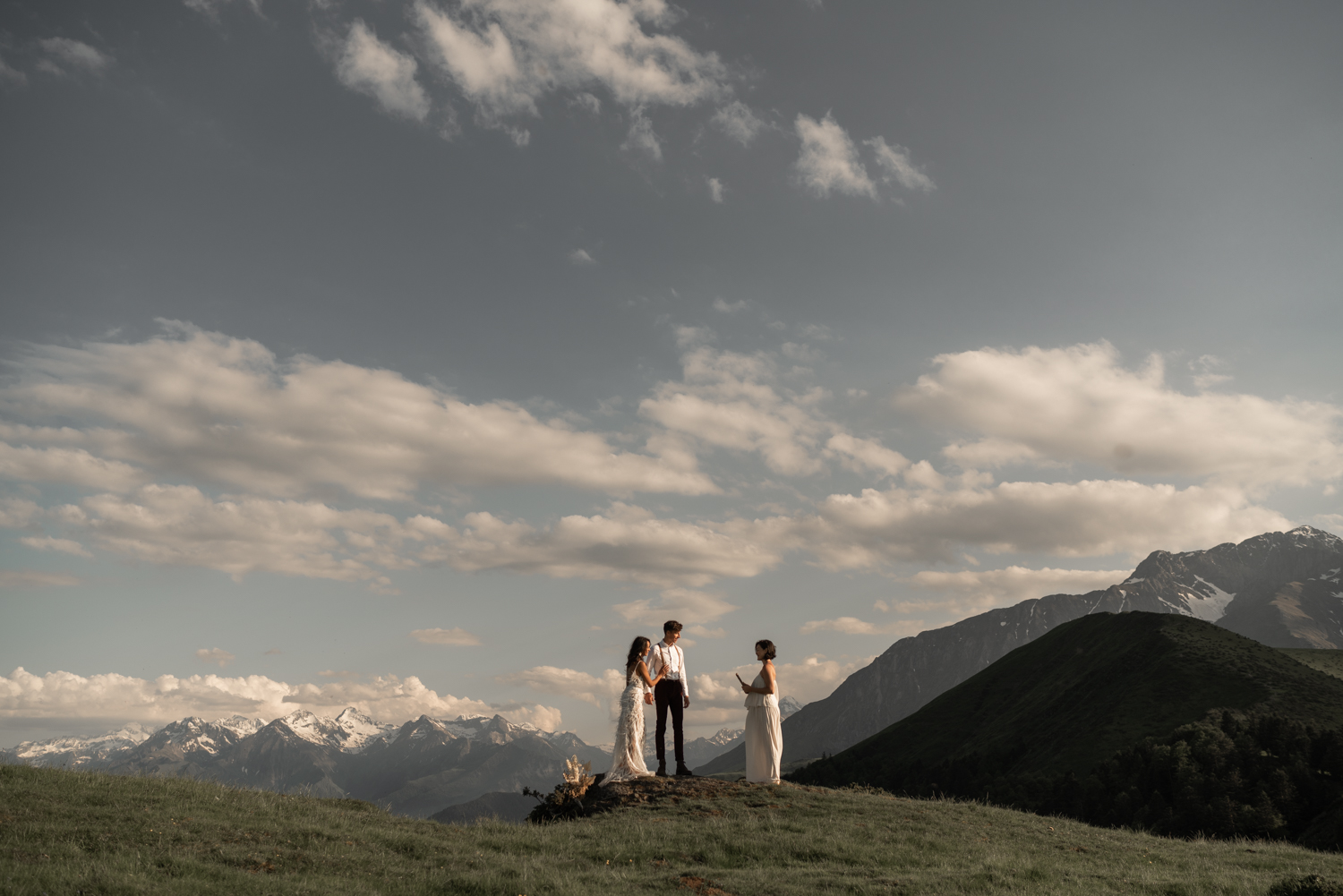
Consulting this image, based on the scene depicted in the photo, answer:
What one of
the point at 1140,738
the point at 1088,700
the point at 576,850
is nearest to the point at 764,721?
the point at 576,850

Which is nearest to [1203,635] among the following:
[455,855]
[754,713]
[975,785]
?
[975,785]

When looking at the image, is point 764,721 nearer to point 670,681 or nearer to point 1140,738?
point 670,681

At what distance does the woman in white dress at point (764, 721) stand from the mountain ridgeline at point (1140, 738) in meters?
24.9

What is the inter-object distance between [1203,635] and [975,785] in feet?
151

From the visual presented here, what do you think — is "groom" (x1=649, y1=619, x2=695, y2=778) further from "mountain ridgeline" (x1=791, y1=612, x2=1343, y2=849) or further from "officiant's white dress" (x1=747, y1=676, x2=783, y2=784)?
"mountain ridgeline" (x1=791, y1=612, x2=1343, y2=849)

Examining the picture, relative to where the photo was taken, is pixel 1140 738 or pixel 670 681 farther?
pixel 1140 738

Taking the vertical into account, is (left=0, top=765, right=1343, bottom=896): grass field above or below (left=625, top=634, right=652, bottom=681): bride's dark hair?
below

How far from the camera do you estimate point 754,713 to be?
20.8 m

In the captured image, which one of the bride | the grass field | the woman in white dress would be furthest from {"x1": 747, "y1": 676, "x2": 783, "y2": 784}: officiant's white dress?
the bride

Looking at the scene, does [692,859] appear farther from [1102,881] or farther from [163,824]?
[163,824]

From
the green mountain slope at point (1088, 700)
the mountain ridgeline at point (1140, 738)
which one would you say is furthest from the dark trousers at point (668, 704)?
the green mountain slope at point (1088, 700)

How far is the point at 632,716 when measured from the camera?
20.8m

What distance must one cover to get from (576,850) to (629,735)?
6182mm

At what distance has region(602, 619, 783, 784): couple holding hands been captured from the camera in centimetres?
2036
